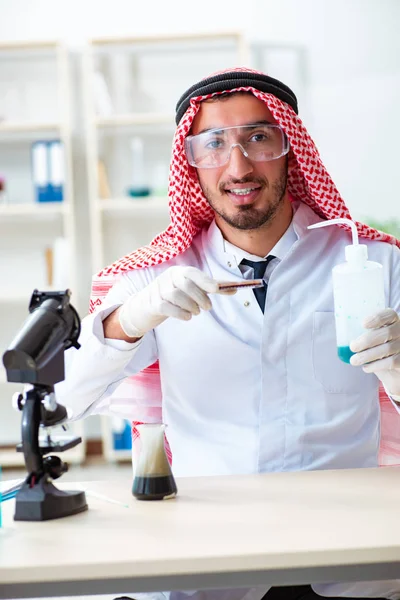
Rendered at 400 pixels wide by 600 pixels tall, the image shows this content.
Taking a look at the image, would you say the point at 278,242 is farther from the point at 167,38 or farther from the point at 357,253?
the point at 167,38

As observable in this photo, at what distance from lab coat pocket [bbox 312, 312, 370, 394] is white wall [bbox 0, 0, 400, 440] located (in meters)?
3.73

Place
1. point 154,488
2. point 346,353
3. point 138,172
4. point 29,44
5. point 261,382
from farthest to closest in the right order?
point 138,172
point 29,44
point 261,382
point 346,353
point 154,488

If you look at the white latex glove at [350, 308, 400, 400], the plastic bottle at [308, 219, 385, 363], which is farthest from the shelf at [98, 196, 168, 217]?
the plastic bottle at [308, 219, 385, 363]

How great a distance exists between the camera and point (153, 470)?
144 centimetres

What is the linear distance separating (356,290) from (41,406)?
575 millimetres

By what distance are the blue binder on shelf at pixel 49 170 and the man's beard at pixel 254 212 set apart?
10.8 ft

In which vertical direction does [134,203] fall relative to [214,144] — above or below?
above

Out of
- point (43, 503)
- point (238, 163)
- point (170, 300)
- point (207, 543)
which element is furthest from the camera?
point (238, 163)

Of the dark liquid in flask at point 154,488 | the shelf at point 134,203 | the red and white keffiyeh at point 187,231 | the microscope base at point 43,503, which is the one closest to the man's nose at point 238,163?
the red and white keffiyeh at point 187,231

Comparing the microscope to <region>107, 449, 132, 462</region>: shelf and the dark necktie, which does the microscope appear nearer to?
the dark necktie

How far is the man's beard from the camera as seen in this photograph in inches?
80.6

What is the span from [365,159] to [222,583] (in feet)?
15.7

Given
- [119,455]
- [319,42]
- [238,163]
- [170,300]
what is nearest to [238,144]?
[238,163]

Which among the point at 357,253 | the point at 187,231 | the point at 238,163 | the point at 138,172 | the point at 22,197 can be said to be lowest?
the point at 357,253
